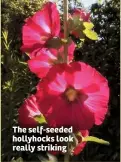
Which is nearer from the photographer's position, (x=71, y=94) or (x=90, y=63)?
(x=71, y=94)

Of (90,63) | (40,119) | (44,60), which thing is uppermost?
(44,60)

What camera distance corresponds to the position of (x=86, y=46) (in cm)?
327

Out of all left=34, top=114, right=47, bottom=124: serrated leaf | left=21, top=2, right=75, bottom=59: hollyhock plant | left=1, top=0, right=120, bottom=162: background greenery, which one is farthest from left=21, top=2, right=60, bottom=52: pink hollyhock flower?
left=1, top=0, right=120, bottom=162: background greenery

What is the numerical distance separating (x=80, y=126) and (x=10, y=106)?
2.02 m

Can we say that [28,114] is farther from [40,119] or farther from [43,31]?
[43,31]

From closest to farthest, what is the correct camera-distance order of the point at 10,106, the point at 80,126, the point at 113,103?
the point at 80,126 < the point at 10,106 < the point at 113,103

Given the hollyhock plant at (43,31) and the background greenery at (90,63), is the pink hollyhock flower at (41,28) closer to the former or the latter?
the hollyhock plant at (43,31)

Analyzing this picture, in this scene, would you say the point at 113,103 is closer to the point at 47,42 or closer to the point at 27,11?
the point at 27,11

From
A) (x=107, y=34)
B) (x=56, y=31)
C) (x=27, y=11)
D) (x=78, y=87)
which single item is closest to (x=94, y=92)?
(x=78, y=87)

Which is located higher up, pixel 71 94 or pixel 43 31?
pixel 43 31

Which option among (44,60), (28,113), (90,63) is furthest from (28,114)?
(90,63)

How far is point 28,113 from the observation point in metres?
0.79

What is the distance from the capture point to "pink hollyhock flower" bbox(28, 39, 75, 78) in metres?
0.77

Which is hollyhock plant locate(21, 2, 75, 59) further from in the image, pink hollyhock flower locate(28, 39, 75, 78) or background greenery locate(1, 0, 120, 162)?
background greenery locate(1, 0, 120, 162)
